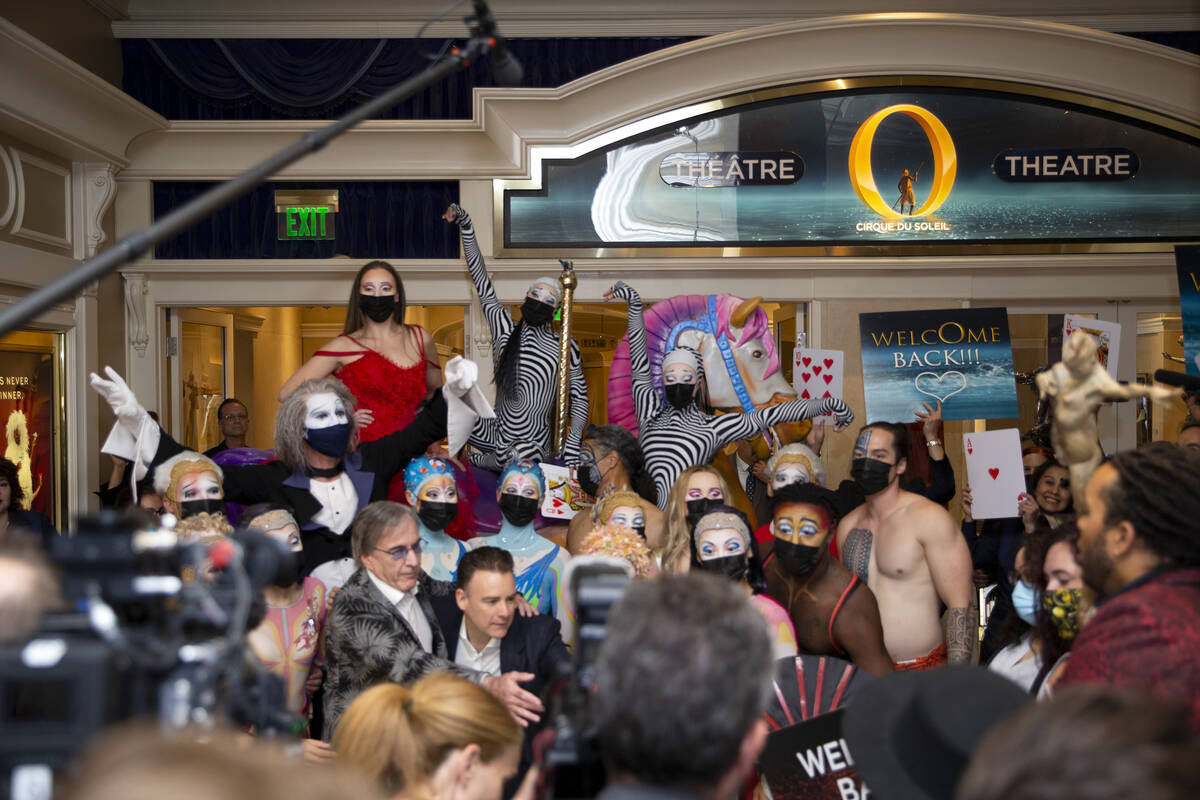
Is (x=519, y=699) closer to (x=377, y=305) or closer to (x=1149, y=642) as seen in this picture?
(x=1149, y=642)

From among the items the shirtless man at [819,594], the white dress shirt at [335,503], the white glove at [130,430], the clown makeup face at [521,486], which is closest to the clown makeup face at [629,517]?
the clown makeup face at [521,486]

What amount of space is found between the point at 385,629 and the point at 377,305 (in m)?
2.10

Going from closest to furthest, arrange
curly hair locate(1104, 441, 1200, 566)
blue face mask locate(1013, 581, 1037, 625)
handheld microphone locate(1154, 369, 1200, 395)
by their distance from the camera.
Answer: curly hair locate(1104, 441, 1200, 566) → handheld microphone locate(1154, 369, 1200, 395) → blue face mask locate(1013, 581, 1037, 625)

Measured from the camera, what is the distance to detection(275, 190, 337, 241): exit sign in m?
6.45

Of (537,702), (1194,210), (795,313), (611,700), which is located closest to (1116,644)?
(611,700)

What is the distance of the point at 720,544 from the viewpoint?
3.39 metres

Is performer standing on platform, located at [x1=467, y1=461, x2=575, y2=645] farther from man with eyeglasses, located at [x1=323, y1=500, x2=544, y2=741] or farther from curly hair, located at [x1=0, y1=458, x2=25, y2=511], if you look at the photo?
curly hair, located at [x1=0, y1=458, x2=25, y2=511]

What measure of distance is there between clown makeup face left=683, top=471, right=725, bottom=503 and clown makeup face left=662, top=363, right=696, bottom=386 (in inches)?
35.6

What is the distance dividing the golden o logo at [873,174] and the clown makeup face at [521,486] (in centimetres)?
326

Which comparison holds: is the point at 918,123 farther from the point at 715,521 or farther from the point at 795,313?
the point at 715,521

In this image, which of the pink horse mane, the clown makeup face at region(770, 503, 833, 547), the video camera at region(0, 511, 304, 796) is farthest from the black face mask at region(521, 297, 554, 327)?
the video camera at region(0, 511, 304, 796)

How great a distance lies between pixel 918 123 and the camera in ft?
21.1

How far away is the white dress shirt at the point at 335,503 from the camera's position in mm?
4008

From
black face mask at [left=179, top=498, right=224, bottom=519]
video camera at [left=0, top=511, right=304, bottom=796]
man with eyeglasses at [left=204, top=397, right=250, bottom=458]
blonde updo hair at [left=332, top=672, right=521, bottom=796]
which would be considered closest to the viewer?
video camera at [left=0, top=511, right=304, bottom=796]
